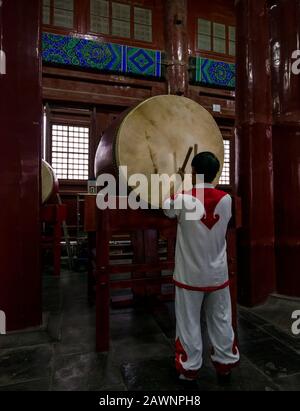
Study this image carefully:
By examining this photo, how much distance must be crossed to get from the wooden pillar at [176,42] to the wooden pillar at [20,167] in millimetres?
3196

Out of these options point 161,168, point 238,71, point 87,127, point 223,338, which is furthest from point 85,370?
point 87,127

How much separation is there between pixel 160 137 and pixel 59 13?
→ 5443 mm

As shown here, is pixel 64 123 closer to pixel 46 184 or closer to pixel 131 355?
pixel 46 184

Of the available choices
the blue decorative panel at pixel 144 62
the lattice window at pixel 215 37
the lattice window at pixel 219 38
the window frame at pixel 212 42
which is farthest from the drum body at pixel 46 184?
the lattice window at pixel 219 38

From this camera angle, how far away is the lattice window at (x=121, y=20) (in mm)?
6203

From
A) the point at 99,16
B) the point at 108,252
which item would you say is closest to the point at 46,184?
the point at 108,252

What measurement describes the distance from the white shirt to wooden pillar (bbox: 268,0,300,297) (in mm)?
1736

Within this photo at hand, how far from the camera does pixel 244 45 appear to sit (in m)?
3.15

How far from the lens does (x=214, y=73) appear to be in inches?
270

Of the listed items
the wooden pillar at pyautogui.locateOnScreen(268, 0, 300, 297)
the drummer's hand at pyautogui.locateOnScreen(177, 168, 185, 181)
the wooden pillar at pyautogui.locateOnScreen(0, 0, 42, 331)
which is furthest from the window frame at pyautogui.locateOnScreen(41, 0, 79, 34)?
the drummer's hand at pyautogui.locateOnScreen(177, 168, 185, 181)

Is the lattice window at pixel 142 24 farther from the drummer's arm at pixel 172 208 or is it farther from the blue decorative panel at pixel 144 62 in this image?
the drummer's arm at pixel 172 208

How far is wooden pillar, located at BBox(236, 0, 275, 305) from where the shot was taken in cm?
303
